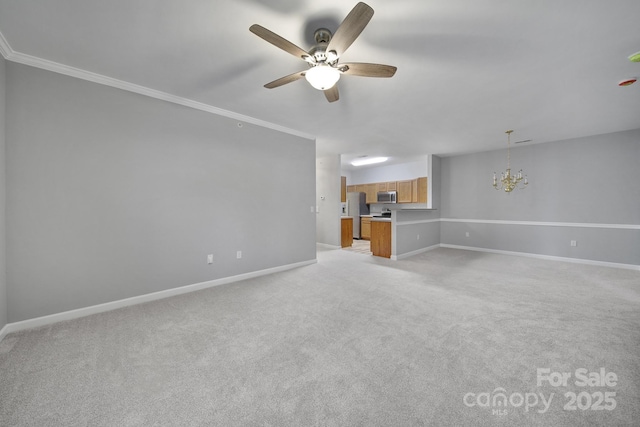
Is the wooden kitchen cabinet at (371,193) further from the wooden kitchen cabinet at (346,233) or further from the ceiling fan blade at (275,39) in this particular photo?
the ceiling fan blade at (275,39)

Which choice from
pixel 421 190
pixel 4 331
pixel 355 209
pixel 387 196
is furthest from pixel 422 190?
pixel 4 331

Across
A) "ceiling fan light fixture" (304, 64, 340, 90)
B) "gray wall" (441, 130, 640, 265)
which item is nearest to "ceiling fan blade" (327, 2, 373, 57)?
"ceiling fan light fixture" (304, 64, 340, 90)

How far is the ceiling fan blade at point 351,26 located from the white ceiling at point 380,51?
0.78ft

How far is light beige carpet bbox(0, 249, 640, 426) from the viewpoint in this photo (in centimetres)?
133

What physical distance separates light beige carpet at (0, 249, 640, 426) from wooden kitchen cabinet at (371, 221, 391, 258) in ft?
7.13

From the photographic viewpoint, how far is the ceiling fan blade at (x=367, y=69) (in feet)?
6.20

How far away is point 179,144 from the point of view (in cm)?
309

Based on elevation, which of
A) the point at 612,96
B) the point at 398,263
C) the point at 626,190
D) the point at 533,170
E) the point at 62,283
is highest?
the point at 612,96

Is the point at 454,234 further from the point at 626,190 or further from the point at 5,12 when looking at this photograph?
the point at 5,12

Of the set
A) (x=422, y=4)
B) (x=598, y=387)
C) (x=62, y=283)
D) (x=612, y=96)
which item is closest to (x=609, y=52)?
(x=612, y=96)

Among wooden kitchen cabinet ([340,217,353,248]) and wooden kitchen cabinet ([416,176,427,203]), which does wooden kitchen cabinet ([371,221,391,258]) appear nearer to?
wooden kitchen cabinet ([340,217,353,248])

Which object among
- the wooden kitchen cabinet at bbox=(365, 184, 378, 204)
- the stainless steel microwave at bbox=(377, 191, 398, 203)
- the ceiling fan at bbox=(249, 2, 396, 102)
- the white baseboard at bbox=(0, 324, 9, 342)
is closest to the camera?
the ceiling fan at bbox=(249, 2, 396, 102)

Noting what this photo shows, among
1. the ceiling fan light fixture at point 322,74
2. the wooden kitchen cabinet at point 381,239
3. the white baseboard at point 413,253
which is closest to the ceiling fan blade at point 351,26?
the ceiling fan light fixture at point 322,74

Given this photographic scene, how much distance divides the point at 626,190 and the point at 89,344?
8.14 metres
